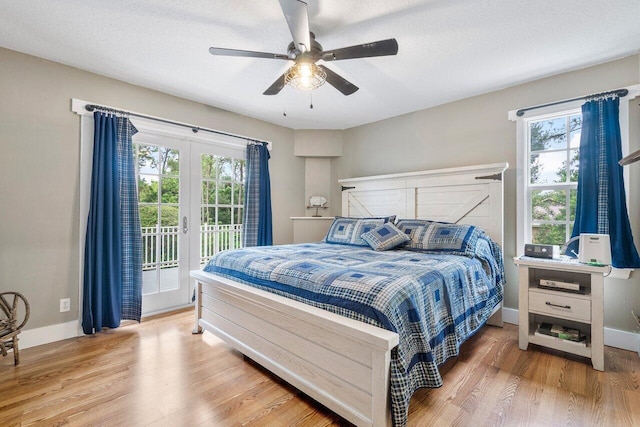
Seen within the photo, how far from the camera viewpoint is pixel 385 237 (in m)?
3.00

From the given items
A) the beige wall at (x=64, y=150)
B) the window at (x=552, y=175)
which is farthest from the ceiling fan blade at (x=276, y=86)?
the window at (x=552, y=175)

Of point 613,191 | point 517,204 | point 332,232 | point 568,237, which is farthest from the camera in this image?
point 332,232

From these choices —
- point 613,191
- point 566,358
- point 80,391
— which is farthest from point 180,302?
point 613,191

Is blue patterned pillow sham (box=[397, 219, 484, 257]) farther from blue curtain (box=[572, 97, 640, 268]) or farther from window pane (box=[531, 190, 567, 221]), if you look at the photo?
blue curtain (box=[572, 97, 640, 268])

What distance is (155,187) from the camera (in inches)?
128

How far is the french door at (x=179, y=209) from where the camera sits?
3.20m

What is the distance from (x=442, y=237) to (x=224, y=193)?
274 centimetres

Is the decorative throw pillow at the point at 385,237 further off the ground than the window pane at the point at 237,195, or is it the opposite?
the window pane at the point at 237,195

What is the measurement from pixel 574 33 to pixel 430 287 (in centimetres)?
219

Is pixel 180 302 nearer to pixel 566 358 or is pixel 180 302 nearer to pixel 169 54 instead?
pixel 169 54

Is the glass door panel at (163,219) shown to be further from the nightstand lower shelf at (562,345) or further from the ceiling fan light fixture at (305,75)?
the nightstand lower shelf at (562,345)

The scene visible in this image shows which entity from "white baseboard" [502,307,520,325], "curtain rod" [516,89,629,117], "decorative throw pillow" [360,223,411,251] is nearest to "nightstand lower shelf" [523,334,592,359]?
"white baseboard" [502,307,520,325]

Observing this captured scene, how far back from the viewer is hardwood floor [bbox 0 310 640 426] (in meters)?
1.60

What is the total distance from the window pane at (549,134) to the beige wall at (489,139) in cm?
20
